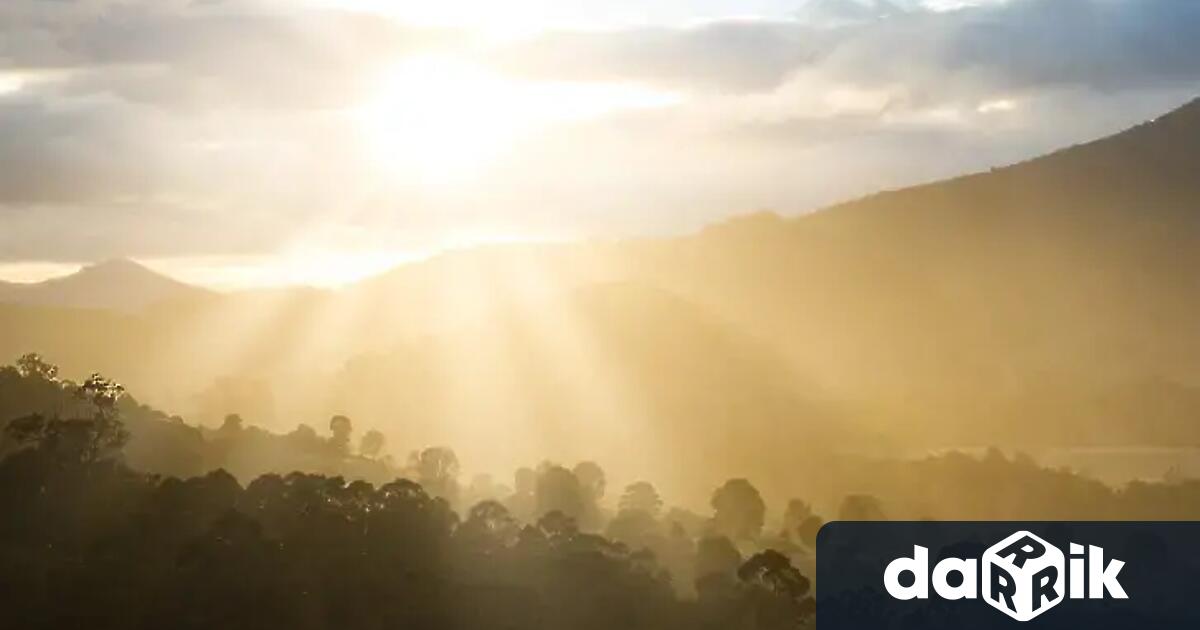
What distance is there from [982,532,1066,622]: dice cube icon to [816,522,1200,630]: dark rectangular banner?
0.12 meters

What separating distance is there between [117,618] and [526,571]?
3244cm

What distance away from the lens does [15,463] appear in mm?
107312

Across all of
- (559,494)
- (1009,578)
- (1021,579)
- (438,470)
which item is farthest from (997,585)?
(438,470)

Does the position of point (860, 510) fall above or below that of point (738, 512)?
above

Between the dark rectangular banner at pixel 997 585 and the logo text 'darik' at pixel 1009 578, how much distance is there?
11cm

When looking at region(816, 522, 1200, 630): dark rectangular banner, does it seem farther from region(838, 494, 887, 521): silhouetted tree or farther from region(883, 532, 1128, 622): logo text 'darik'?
region(838, 494, 887, 521): silhouetted tree

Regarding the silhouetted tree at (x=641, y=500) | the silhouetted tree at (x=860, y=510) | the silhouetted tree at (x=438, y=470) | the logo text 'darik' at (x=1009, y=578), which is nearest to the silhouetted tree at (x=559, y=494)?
the silhouetted tree at (x=641, y=500)

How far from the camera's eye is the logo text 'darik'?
9806cm

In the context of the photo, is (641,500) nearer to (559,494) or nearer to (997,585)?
(559,494)

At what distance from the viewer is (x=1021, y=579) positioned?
98625 mm

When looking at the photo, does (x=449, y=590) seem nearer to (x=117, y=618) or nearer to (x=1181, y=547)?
(x=117, y=618)

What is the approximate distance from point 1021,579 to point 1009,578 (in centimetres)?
773

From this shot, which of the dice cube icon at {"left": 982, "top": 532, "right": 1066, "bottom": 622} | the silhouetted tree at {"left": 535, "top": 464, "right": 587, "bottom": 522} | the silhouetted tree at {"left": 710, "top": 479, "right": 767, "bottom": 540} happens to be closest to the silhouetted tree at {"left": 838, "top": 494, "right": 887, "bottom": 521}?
the silhouetted tree at {"left": 710, "top": 479, "right": 767, "bottom": 540}

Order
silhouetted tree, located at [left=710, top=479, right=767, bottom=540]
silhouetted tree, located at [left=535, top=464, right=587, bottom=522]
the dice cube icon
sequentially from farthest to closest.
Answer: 1. silhouetted tree, located at [left=710, top=479, right=767, bottom=540]
2. silhouetted tree, located at [left=535, top=464, right=587, bottom=522]
3. the dice cube icon
